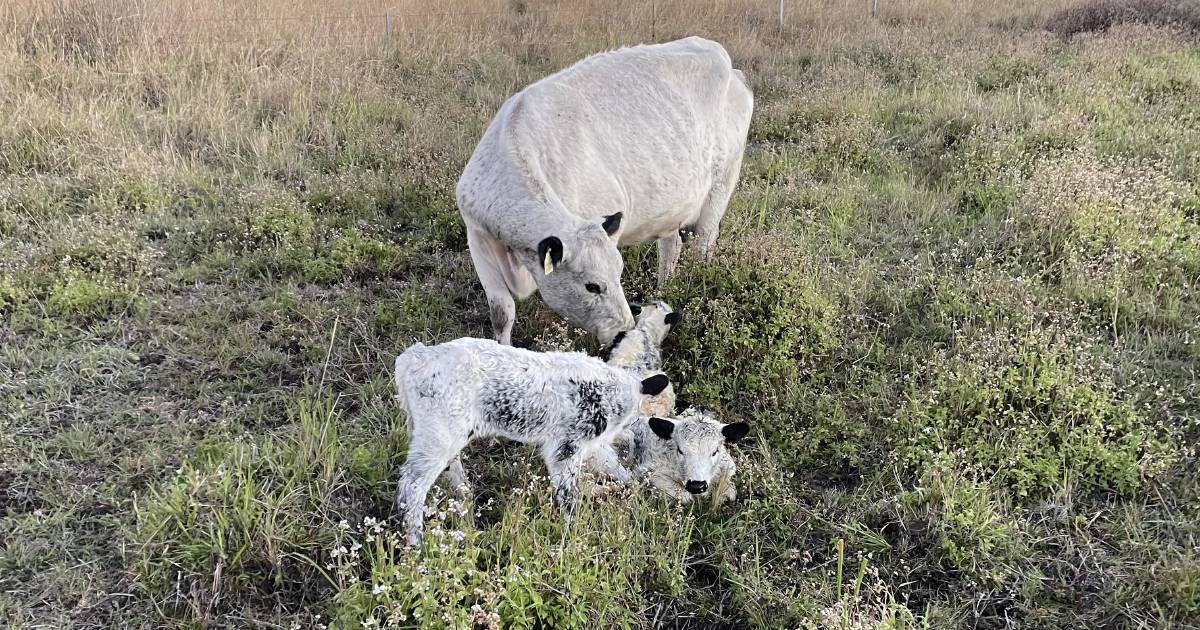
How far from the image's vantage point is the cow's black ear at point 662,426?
4.15 meters

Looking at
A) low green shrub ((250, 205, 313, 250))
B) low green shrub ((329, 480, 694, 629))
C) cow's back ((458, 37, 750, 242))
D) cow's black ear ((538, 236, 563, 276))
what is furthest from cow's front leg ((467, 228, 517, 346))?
low green shrub ((250, 205, 313, 250))

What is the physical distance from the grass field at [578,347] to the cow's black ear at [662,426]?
1.33 ft

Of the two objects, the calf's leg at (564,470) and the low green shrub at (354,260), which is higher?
the calf's leg at (564,470)

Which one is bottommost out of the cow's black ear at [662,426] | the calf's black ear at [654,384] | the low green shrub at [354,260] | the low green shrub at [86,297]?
the low green shrub at [354,260]

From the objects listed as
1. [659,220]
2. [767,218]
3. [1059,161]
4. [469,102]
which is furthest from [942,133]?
[469,102]

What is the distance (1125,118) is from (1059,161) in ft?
7.38

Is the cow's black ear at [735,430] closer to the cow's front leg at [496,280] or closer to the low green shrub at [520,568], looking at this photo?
the low green shrub at [520,568]

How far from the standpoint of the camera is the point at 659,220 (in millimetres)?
6402

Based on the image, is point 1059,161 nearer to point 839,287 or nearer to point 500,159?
point 839,287

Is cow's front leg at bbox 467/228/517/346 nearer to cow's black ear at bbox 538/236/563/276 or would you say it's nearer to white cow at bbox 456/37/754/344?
white cow at bbox 456/37/754/344

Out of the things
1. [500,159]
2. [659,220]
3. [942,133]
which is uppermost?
[500,159]

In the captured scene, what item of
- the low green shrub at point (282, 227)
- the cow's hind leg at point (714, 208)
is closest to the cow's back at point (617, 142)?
the cow's hind leg at point (714, 208)

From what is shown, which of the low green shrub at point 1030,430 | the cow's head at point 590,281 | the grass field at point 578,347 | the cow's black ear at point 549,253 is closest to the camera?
the grass field at point 578,347

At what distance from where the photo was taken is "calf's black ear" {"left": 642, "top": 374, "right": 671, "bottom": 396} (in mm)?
4148
